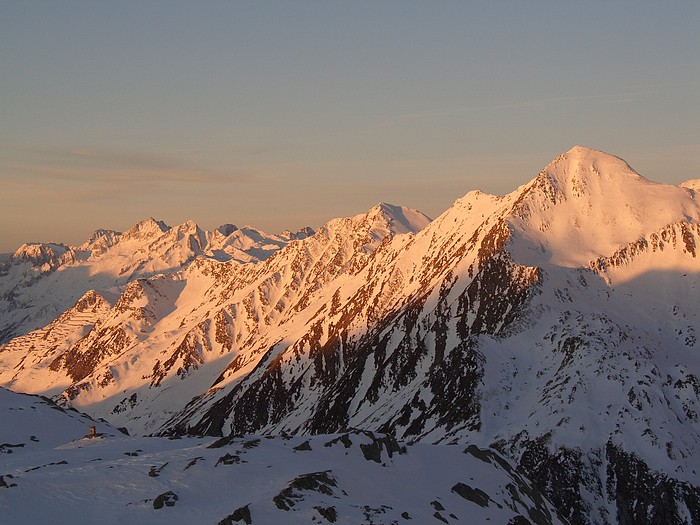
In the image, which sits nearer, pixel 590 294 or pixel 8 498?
pixel 8 498

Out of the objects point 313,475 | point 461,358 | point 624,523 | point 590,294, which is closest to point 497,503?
point 313,475

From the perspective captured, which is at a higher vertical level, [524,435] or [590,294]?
[590,294]

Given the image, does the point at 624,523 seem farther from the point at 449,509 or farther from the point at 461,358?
the point at 449,509

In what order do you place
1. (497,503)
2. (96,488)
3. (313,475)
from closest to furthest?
1. (96,488)
2. (313,475)
3. (497,503)

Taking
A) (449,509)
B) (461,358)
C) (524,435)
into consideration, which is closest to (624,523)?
(524,435)

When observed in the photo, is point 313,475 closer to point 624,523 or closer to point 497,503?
point 497,503

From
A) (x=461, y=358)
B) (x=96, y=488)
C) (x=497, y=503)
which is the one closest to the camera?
(x=96, y=488)
